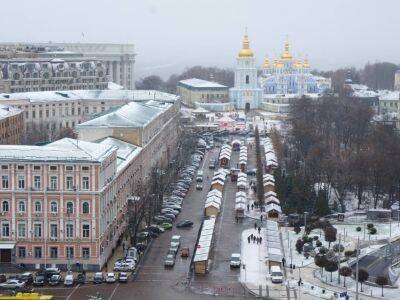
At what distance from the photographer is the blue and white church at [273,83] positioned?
6825 centimetres

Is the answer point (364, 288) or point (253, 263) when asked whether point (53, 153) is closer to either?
point (253, 263)

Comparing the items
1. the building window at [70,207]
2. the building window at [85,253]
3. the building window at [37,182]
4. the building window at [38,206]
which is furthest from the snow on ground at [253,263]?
the building window at [37,182]

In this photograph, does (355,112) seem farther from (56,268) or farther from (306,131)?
(56,268)

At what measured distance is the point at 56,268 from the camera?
21.5 metres

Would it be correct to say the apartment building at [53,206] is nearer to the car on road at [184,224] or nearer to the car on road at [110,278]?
the car on road at [110,278]

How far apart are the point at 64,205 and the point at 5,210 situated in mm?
1461

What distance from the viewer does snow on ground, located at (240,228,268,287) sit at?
20.7 m

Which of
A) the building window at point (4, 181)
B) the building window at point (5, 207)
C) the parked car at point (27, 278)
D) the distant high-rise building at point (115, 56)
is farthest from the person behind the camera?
the distant high-rise building at point (115, 56)

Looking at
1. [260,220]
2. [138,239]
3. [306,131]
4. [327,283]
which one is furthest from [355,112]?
[327,283]

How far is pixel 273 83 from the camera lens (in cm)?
7312

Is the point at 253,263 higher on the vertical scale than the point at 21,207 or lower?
lower

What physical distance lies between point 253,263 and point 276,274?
1.64m

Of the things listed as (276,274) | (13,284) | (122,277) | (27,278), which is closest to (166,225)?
(122,277)

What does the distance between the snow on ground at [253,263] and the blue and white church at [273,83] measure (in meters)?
39.6
